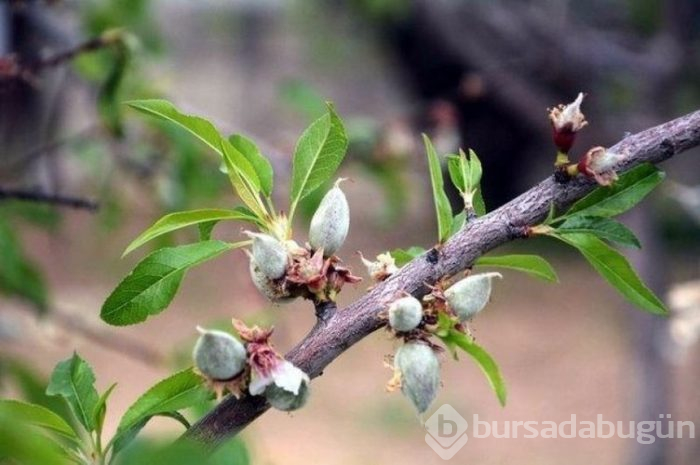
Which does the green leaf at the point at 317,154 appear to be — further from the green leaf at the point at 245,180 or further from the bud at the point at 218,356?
the bud at the point at 218,356

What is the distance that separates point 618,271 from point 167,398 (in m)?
0.35

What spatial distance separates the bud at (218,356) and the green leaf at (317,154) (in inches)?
6.9

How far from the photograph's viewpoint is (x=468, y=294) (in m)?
0.67

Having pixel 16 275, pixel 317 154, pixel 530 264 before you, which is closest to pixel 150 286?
pixel 317 154

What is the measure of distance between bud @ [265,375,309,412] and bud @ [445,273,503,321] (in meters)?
0.12

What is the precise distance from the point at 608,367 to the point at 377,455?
1789 millimetres

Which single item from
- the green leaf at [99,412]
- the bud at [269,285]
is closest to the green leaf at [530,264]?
the bud at [269,285]

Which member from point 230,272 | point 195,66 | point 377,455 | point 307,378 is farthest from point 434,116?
point 195,66

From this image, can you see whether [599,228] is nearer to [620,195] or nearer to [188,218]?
[620,195]

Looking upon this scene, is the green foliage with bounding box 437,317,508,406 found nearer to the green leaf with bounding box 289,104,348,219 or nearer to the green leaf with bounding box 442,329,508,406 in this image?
the green leaf with bounding box 442,329,508,406

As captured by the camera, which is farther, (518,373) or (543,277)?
(518,373)

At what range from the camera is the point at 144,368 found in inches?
199

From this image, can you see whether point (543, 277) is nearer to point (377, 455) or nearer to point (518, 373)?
point (377, 455)

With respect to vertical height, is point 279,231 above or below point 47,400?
below
